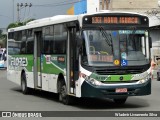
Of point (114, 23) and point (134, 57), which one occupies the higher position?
point (114, 23)

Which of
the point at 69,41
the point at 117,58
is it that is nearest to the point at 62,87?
the point at 69,41

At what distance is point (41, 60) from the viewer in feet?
64.2

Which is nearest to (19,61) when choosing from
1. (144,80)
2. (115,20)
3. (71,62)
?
(71,62)

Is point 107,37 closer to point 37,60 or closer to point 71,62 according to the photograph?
point 71,62

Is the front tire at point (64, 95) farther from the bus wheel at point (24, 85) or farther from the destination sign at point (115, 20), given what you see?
the bus wheel at point (24, 85)

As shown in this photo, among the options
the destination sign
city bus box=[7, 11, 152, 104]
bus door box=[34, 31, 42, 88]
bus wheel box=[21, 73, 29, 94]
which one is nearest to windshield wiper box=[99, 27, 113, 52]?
city bus box=[7, 11, 152, 104]

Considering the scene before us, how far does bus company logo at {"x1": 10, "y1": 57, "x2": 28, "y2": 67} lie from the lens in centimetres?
2202

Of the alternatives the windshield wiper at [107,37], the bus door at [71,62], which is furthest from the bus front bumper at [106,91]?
the windshield wiper at [107,37]

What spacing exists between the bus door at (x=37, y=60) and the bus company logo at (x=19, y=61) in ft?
4.86

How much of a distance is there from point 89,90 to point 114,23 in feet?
7.68

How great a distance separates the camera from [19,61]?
23062mm

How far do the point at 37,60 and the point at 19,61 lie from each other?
120 inches

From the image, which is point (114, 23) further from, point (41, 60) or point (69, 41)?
point (41, 60)

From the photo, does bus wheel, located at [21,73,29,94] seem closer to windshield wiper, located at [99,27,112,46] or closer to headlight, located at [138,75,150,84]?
windshield wiper, located at [99,27,112,46]
